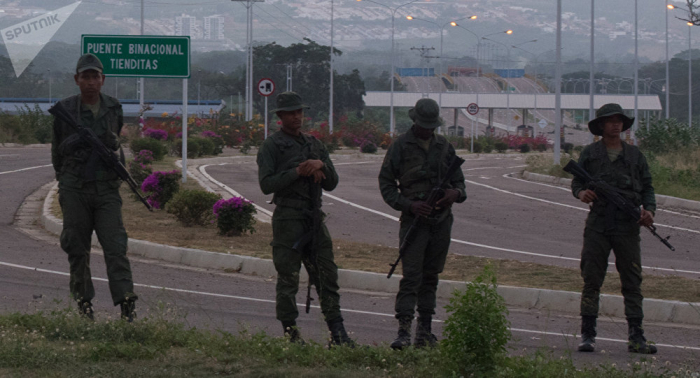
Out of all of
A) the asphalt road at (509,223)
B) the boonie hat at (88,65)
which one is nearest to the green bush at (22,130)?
the asphalt road at (509,223)

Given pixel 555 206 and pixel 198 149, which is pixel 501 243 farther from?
pixel 198 149

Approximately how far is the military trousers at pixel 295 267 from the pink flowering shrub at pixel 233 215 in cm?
655

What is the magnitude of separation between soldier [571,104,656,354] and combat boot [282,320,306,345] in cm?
222

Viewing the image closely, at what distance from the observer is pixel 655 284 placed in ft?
31.1

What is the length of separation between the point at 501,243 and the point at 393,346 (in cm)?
766

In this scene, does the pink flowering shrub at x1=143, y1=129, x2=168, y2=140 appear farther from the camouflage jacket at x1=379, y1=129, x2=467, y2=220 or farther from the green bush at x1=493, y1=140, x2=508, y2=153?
the green bush at x1=493, y1=140, x2=508, y2=153

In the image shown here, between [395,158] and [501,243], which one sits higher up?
[395,158]

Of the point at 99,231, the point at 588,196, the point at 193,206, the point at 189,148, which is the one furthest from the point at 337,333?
the point at 189,148

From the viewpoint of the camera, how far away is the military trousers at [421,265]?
637 cm

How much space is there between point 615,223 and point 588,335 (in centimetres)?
88

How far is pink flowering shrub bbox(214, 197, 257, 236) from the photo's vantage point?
41.6 feet

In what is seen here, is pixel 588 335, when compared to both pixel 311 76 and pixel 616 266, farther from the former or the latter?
pixel 311 76

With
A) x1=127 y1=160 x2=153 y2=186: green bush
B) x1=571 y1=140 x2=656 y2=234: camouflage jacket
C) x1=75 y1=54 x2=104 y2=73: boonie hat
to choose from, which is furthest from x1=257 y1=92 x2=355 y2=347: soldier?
x1=127 y1=160 x2=153 y2=186: green bush

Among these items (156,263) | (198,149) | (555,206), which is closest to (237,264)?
(156,263)
